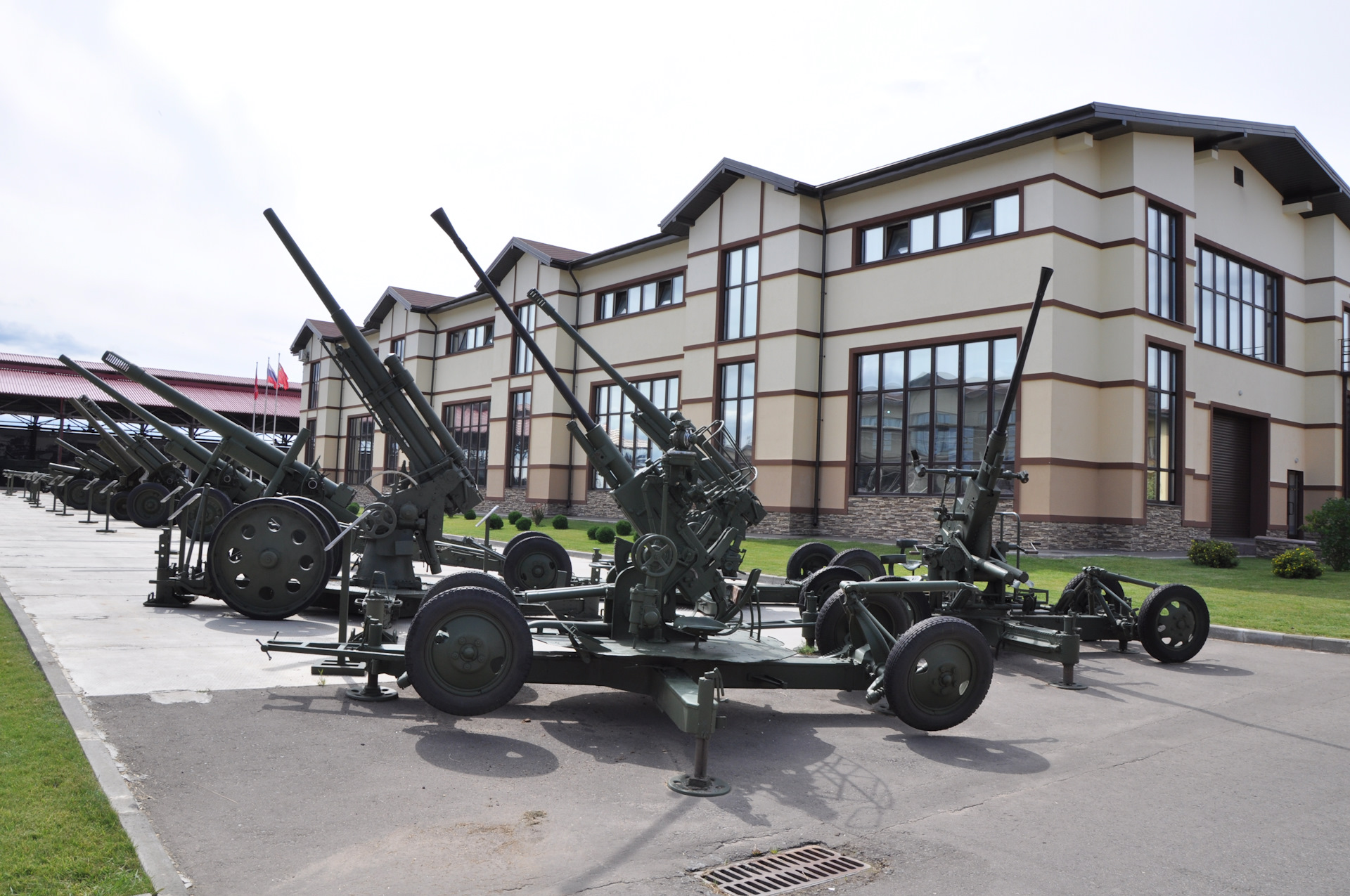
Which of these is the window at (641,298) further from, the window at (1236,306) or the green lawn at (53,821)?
the green lawn at (53,821)

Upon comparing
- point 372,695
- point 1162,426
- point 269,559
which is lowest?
point 372,695

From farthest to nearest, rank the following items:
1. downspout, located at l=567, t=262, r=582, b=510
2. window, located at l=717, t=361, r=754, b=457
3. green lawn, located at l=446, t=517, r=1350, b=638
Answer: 1. downspout, located at l=567, t=262, r=582, b=510
2. window, located at l=717, t=361, r=754, b=457
3. green lawn, located at l=446, t=517, r=1350, b=638

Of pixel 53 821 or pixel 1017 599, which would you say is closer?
pixel 53 821

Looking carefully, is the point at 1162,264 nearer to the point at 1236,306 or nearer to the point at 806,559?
the point at 1236,306

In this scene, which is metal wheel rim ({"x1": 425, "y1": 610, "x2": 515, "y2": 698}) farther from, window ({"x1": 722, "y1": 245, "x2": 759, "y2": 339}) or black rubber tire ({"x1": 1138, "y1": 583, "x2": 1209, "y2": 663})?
window ({"x1": 722, "y1": 245, "x2": 759, "y2": 339})

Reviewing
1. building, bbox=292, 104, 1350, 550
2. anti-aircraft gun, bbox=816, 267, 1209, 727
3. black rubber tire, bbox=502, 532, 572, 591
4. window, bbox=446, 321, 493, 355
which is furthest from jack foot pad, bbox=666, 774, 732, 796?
window, bbox=446, 321, 493, 355

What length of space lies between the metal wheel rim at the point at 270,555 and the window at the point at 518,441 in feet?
99.1

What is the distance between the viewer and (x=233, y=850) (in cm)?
431

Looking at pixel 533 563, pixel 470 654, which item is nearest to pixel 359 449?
pixel 533 563

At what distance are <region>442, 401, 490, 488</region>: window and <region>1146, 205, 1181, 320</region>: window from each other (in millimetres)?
28807

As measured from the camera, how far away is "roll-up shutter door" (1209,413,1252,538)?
99.0ft

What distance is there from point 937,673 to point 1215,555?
18.6 meters

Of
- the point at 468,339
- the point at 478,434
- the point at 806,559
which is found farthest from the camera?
the point at 468,339

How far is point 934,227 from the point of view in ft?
86.9
